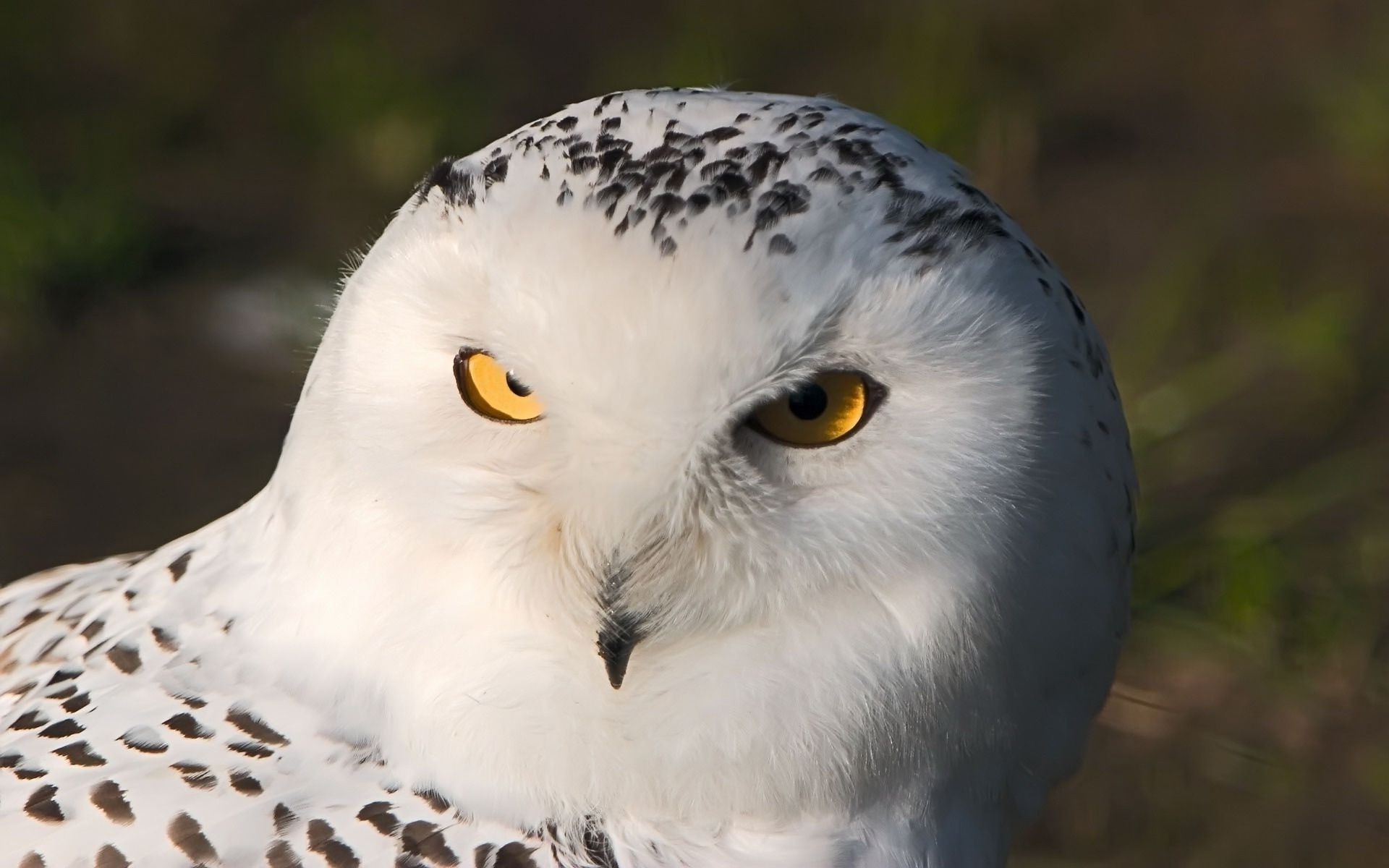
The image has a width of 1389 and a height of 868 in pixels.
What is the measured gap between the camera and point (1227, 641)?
2.75 m

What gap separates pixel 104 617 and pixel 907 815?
0.90 meters

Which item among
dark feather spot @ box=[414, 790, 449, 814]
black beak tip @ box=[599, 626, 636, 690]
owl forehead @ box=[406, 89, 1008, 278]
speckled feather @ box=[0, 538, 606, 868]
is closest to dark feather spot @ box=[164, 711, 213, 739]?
speckled feather @ box=[0, 538, 606, 868]

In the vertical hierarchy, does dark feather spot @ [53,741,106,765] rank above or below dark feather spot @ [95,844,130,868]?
above

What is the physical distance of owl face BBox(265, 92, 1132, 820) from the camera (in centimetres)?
120

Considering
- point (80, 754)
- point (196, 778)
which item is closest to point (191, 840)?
point (196, 778)

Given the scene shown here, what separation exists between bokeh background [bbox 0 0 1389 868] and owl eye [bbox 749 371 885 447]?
1.61 metres

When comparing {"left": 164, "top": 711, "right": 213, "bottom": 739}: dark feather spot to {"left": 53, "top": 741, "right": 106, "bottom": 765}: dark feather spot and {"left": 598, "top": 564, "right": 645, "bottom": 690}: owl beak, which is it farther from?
{"left": 598, "top": 564, "right": 645, "bottom": 690}: owl beak

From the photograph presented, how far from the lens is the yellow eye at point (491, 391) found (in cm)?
124

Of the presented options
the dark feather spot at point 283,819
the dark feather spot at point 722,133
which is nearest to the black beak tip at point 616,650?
the dark feather spot at point 283,819

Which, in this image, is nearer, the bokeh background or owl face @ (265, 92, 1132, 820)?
owl face @ (265, 92, 1132, 820)

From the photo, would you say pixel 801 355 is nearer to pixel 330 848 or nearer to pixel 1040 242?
pixel 330 848

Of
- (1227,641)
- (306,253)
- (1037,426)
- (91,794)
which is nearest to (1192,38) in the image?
(1227,641)

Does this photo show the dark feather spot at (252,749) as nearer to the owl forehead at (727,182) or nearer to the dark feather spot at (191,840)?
the dark feather spot at (191,840)

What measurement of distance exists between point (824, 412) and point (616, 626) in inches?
10.2
